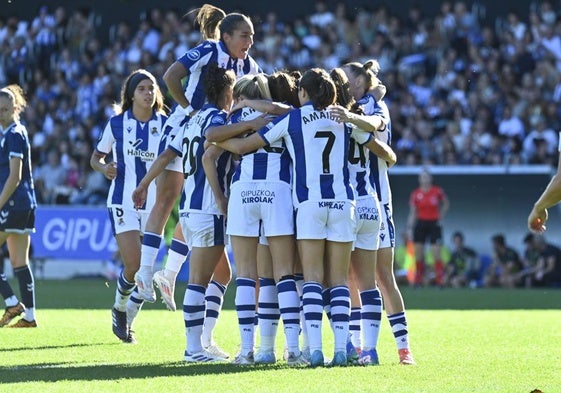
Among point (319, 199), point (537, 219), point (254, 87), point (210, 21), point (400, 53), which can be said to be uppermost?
point (400, 53)

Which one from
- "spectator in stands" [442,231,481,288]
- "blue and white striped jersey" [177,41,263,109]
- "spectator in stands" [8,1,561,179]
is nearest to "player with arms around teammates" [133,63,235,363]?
"blue and white striped jersey" [177,41,263,109]

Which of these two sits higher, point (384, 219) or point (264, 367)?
point (384, 219)

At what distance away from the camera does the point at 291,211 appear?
340 inches

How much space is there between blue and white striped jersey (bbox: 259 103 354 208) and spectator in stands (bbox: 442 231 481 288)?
12.6 meters

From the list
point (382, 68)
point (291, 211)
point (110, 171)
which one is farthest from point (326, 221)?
point (382, 68)

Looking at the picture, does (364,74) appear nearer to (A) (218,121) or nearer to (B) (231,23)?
(A) (218,121)

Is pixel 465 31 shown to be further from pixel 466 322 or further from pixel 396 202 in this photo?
pixel 466 322

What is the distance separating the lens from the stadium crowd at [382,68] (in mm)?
22750

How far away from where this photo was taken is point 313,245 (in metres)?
8.52

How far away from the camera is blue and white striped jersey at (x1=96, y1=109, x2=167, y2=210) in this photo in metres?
10.8

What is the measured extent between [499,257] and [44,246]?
8124 mm

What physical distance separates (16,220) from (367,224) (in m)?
4.67

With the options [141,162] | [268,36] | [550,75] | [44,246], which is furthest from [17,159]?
[268,36]

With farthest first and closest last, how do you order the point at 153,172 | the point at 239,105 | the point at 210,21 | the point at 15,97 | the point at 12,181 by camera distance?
1. the point at 15,97
2. the point at 12,181
3. the point at 210,21
4. the point at 153,172
5. the point at 239,105
